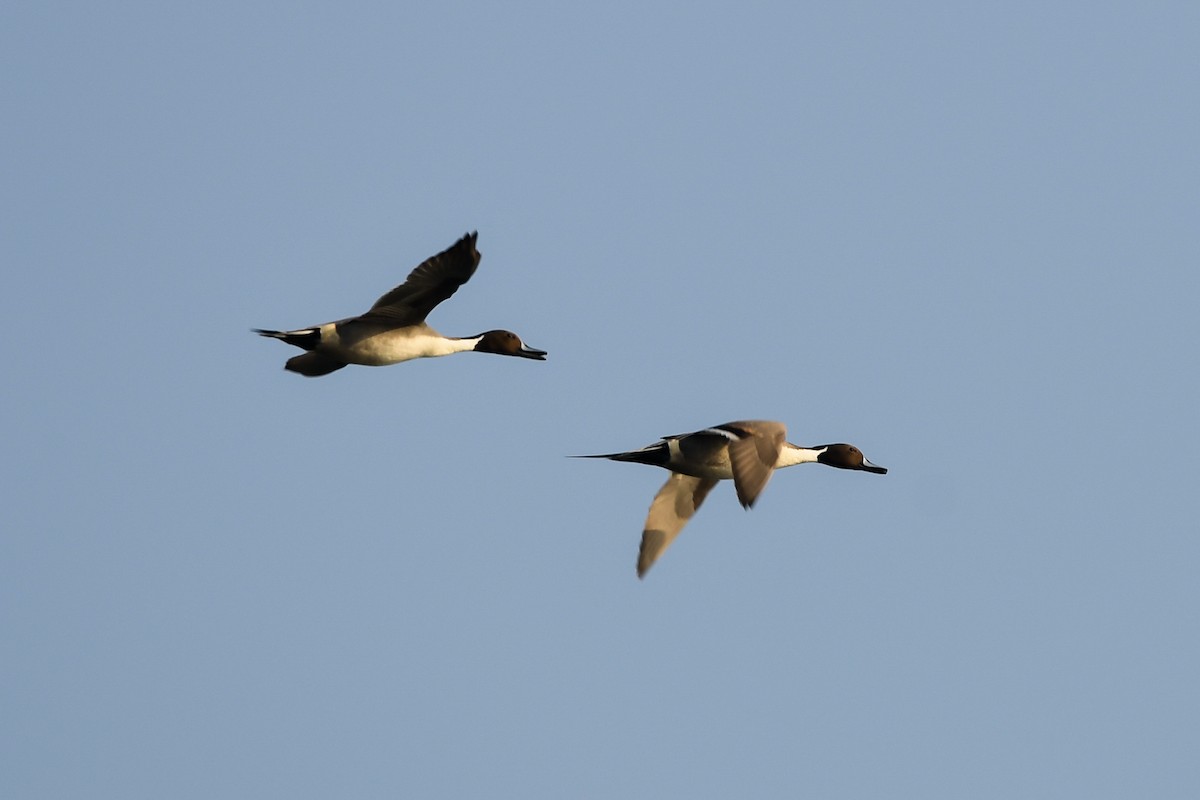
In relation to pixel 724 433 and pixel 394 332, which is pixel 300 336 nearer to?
pixel 394 332

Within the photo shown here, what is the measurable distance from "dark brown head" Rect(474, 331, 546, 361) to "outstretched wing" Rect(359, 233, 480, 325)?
1372 mm

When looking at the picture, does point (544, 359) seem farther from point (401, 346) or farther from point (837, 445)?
point (837, 445)

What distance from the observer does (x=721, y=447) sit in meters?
19.7

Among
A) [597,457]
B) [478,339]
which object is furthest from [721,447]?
[478,339]

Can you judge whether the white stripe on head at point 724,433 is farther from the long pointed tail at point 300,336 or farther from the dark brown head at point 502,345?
the long pointed tail at point 300,336

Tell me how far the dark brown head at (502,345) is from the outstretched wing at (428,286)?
4.50 ft

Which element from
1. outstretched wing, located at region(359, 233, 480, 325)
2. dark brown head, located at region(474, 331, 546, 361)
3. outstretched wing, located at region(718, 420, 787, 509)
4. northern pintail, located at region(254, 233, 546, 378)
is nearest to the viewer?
outstretched wing, located at region(718, 420, 787, 509)

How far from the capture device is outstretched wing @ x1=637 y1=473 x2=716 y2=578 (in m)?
20.7

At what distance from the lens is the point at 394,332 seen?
1912 centimetres

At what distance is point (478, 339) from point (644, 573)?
305 centimetres

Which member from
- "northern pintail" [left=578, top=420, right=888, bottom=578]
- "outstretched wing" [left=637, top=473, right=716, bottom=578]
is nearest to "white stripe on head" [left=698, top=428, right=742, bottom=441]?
"northern pintail" [left=578, top=420, right=888, bottom=578]

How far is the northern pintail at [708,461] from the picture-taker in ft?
59.6

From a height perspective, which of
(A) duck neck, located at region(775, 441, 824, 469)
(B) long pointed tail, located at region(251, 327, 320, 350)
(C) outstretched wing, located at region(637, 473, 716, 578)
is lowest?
(C) outstretched wing, located at region(637, 473, 716, 578)

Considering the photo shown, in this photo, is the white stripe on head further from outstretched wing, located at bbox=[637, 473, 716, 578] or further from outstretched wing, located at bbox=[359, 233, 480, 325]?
outstretched wing, located at bbox=[359, 233, 480, 325]
